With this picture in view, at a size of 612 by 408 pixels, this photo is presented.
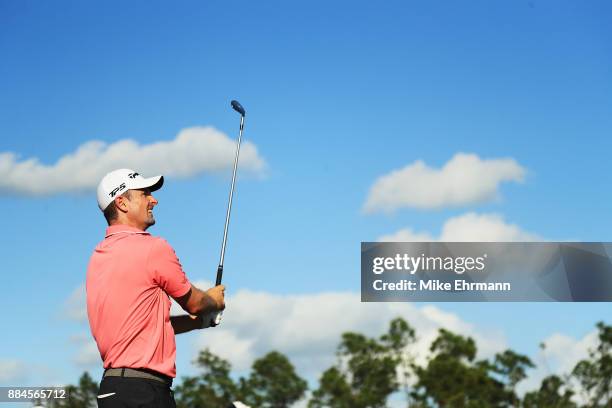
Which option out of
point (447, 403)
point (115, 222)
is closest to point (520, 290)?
point (115, 222)

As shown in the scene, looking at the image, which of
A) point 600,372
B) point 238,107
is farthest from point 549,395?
point 238,107

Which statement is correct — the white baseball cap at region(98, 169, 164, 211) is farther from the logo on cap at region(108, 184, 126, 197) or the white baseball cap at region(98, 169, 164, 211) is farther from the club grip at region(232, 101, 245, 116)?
the club grip at region(232, 101, 245, 116)

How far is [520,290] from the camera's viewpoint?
120 ft

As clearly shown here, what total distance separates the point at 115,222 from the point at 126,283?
0.59m

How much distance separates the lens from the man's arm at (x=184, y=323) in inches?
270

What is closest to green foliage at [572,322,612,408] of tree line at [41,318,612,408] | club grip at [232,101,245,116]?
tree line at [41,318,612,408]

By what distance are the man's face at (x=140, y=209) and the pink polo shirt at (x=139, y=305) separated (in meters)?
0.27

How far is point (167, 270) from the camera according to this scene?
6.32 m

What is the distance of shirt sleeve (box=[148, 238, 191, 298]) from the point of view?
20.7ft

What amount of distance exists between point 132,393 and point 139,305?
1.84 feet

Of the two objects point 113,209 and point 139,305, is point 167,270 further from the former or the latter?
point 113,209

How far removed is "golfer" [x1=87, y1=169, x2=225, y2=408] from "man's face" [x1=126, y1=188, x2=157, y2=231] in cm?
10

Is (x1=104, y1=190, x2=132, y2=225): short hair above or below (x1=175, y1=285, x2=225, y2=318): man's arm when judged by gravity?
above

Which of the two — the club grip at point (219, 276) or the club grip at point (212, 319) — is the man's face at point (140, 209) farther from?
the club grip at point (219, 276)
